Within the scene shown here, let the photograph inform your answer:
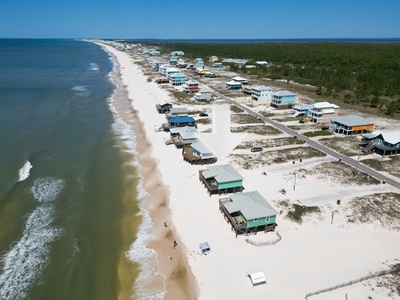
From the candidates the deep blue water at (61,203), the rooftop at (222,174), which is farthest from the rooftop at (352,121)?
the deep blue water at (61,203)

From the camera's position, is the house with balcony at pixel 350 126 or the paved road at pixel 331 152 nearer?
the paved road at pixel 331 152

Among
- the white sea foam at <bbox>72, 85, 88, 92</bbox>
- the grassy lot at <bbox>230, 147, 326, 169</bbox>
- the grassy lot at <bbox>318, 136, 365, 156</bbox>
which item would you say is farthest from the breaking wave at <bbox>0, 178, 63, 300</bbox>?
the white sea foam at <bbox>72, 85, 88, 92</bbox>

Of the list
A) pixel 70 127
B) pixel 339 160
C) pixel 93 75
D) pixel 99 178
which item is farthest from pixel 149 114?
pixel 93 75

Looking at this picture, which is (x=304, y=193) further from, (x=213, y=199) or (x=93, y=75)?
(x=93, y=75)

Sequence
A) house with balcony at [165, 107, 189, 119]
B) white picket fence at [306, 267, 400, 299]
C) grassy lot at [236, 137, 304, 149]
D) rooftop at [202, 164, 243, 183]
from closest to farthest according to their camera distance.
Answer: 1. white picket fence at [306, 267, 400, 299]
2. rooftop at [202, 164, 243, 183]
3. grassy lot at [236, 137, 304, 149]
4. house with balcony at [165, 107, 189, 119]

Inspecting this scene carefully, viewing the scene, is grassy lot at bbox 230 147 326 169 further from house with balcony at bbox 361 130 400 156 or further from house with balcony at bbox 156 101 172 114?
house with balcony at bbox 156 101 172 114

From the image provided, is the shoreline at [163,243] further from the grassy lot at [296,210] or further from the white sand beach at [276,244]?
the grassy lot at [296,210]

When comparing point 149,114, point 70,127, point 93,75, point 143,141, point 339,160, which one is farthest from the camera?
point 93,75
